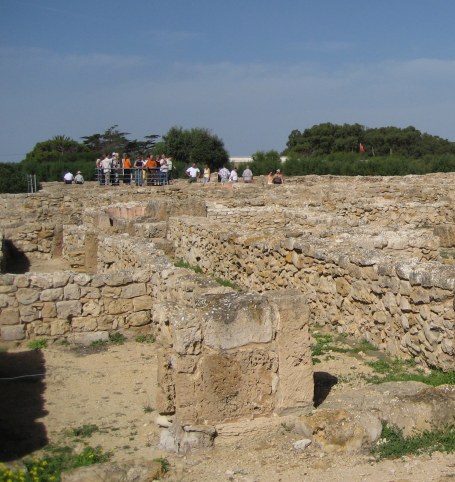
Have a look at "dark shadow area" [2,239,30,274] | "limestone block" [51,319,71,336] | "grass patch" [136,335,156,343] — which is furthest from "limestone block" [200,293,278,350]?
"dark shadow area" [2,239,30,274]

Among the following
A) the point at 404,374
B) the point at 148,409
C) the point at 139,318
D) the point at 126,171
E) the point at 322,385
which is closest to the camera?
the point at 148,409

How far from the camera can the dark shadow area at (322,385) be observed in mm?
5584

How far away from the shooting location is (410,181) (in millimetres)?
28453

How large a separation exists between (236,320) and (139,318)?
3635 millimetres

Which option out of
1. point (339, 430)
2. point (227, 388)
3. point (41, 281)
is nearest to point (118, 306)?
point (41, 281)

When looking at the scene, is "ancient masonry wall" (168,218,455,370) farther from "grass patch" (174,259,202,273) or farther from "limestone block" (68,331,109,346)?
"limestone block" (68,331,109,346)

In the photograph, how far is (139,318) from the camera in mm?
8367

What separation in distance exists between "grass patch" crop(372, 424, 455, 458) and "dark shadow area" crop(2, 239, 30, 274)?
11863 millimetres

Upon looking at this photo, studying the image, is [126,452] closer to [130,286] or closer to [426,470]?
[426,470]

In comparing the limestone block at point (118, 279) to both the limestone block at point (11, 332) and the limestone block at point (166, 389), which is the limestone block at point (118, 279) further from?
the limestone block at point (166, 389)

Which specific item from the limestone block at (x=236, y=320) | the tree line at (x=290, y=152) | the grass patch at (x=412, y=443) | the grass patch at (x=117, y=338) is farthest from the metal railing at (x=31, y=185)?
the grass patch at (x=412, y=443)

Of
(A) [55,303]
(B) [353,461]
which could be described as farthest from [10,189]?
(B) [353,461]

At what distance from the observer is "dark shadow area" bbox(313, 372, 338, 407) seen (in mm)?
5584

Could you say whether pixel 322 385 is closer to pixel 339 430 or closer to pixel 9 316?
pixel 339 430
